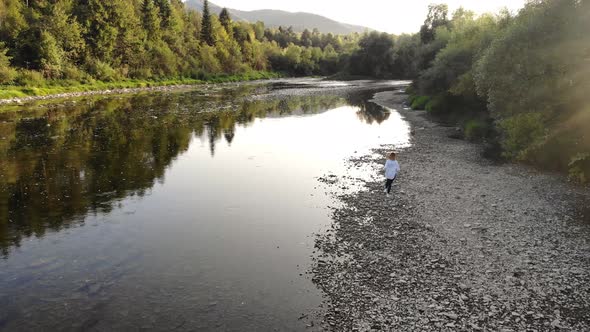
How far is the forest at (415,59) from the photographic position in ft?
84.5

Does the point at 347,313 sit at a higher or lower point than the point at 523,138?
lower

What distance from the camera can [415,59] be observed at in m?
83.2

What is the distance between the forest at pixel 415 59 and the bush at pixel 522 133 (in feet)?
0.23

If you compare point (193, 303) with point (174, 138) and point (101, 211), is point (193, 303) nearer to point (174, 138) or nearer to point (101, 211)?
point (101, 211)

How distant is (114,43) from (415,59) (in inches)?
Result: 2731

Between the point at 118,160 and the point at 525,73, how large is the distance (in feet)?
93.8

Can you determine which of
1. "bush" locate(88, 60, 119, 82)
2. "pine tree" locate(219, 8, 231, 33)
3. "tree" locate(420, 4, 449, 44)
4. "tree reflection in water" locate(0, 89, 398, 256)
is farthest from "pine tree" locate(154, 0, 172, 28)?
"tree" locate(420, 4, 449, 44)

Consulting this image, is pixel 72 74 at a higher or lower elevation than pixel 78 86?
higher

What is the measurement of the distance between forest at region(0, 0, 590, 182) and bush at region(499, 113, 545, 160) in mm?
72

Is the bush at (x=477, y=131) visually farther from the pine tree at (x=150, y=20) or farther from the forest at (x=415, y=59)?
the pine tree at (x=150, y=20)

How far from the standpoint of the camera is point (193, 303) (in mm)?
12320

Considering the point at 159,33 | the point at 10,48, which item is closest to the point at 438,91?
the point at 10,48

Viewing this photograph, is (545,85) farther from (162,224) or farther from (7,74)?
(7,74)

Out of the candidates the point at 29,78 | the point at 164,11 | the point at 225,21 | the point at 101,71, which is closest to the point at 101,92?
the point at 101,71
